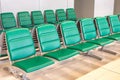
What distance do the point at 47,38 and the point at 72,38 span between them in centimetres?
62

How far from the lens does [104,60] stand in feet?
12.9

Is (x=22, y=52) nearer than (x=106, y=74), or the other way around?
(x=106, y=74)

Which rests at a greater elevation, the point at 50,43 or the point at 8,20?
the point at 8,20

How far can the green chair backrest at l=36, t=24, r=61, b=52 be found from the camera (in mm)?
3137

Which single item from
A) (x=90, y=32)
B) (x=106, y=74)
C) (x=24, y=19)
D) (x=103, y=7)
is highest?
A: (x=103, y=7)

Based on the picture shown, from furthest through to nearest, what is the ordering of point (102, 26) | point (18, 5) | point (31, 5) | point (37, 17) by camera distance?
point (31, 5) → point (37, 17) → point (18, 5) → point (102, 26)

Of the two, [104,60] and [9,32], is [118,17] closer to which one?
[104,60]

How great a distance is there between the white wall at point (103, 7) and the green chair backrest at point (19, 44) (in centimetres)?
488

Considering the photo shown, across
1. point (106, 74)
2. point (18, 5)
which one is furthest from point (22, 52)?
point (18, 5)

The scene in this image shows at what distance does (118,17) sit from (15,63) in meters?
3.54

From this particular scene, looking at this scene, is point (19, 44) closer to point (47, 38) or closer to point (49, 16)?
point (47, 38)

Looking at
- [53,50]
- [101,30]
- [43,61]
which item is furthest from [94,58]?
[43,61]

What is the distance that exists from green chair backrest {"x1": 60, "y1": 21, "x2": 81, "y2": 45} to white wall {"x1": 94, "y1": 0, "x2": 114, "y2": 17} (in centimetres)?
387

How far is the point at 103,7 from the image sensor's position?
7758 millimetres
